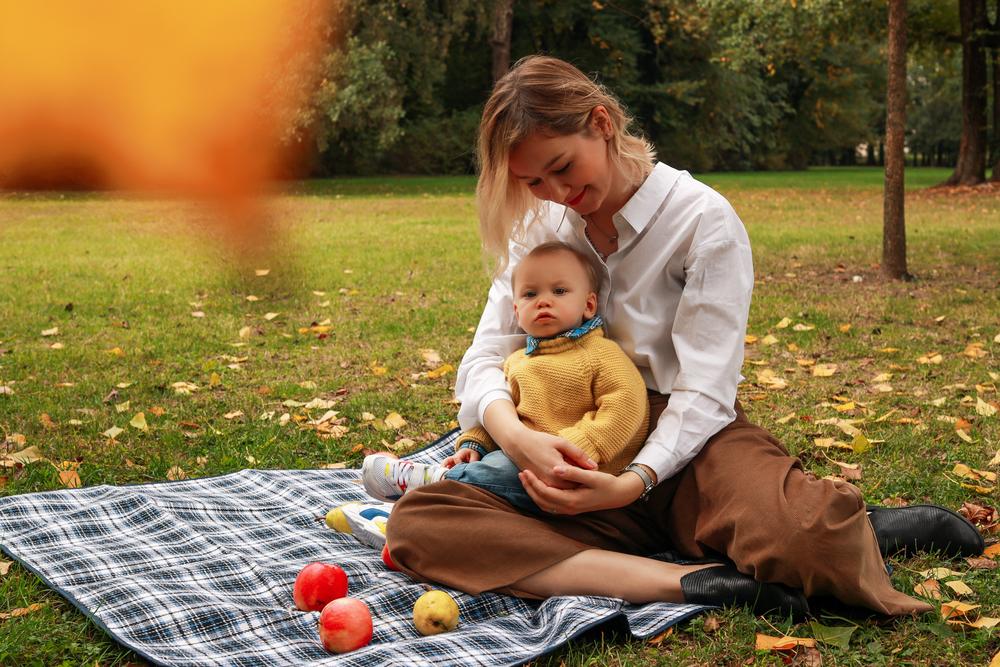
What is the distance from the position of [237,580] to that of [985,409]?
283 cm

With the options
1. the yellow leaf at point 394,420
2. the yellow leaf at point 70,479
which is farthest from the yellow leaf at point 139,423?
the yellow leaf at point 394,420

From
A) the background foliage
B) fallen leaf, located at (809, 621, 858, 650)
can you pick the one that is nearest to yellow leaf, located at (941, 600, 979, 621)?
fallen leaf, located at (809, 621, 858, 650)

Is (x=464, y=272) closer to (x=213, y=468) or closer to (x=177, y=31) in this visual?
(x=213, y=468)

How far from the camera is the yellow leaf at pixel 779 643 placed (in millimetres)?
2129

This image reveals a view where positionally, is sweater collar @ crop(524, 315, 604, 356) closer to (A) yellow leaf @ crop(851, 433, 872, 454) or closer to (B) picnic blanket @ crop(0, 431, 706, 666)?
(B) picnic blanket @ crop(0, 431, 706, 666)

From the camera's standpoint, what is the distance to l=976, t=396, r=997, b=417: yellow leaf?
385 cm

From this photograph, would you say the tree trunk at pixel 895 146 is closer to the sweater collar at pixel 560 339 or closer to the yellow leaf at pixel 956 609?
the sweater collar at pixel 560 339

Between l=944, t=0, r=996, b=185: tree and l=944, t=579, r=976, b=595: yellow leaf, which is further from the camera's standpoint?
l=944, t=0, r=996, b=185: tree

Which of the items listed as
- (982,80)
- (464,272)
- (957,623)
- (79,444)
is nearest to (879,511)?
(957,623)

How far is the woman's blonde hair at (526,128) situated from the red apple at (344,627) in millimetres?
1017

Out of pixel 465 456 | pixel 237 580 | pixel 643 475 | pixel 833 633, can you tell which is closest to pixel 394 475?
pixel 465 456

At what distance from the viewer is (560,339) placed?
8.60ft

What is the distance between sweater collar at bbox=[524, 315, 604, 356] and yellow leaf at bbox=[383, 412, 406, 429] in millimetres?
1385

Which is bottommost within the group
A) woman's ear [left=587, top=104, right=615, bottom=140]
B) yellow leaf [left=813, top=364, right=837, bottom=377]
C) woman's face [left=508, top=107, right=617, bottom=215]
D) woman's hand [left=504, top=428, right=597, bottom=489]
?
yellow leaf [left=813, top=364, right=837, bottom=377]
